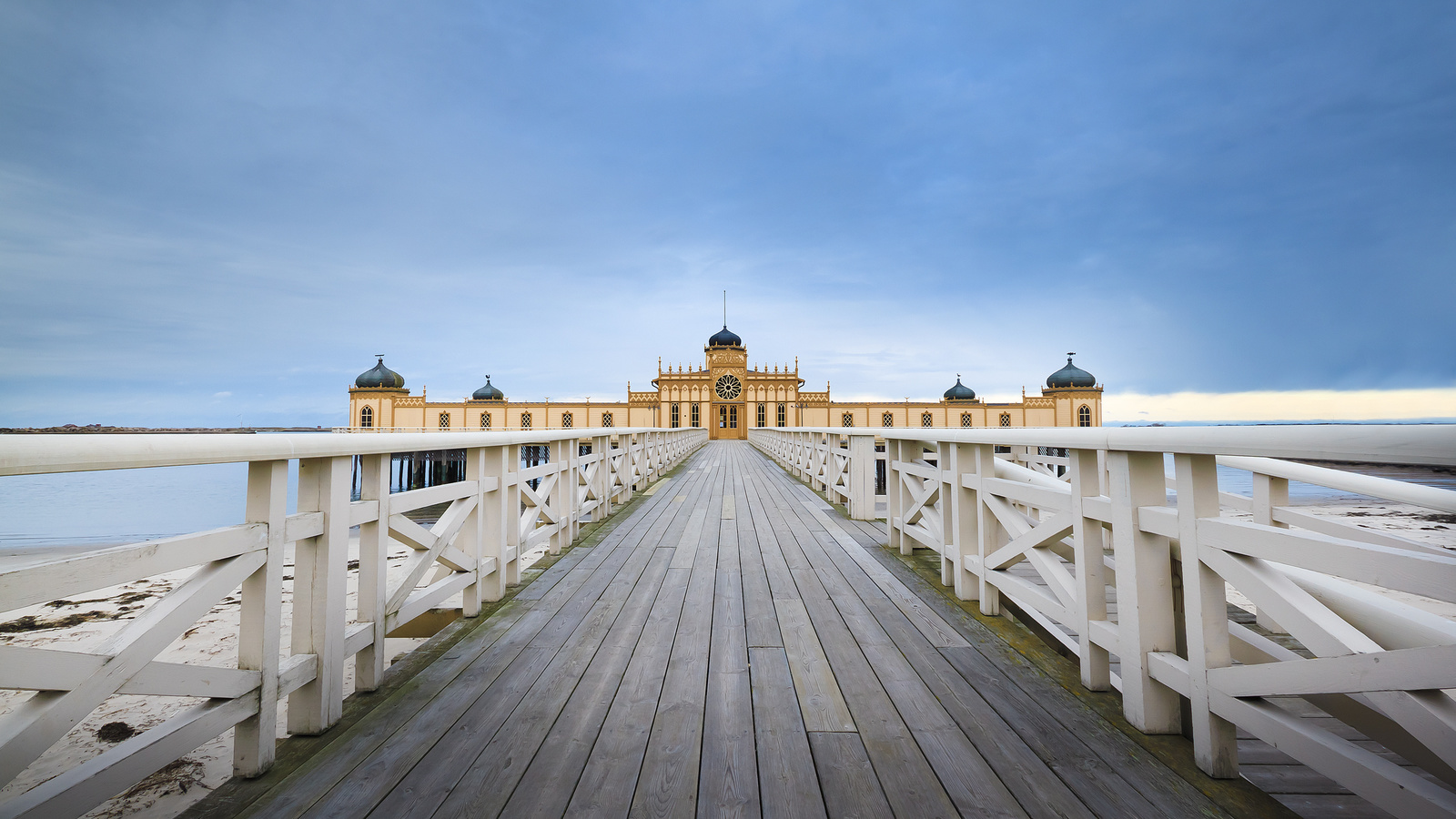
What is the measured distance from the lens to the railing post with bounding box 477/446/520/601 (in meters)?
3.51

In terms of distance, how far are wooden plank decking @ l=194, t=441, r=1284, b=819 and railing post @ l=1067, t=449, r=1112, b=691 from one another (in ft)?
0.53

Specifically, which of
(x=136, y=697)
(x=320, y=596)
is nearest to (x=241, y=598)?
(x=320, y=596)

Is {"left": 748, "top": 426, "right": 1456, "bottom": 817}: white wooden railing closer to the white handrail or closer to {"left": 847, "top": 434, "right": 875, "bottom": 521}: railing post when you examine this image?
the white handrail

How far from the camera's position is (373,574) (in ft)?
7.88

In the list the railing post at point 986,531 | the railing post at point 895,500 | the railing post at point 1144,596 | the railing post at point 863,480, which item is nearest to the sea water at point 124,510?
the railing post at point 863,480

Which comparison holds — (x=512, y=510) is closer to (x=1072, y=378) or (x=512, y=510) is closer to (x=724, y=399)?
(x=724, y=399)

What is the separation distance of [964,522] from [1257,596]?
6.52 ft

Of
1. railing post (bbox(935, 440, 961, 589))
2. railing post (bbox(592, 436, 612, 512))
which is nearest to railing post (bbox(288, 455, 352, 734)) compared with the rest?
railing post (bbox(935, 440, 961, 589))

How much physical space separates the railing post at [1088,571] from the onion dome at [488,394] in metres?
51.0

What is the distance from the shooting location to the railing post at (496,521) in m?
3.51

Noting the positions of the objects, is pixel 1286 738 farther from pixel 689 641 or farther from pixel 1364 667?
pixel 689 641

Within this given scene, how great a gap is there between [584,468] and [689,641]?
11.2ft

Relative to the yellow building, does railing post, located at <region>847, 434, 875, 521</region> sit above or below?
below

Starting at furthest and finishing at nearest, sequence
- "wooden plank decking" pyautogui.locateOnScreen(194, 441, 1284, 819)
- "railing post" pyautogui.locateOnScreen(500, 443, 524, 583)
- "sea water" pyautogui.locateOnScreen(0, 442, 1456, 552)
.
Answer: "sea water" pyautogui.locateOnScreen(0, 442, 1456, 552) < "railing post" pyautogui.locateOnScreen(500, 443, 524, 583) < "wooden plank decking" pyautogui.locateOnScreen(194, 441, 1284, 819)
